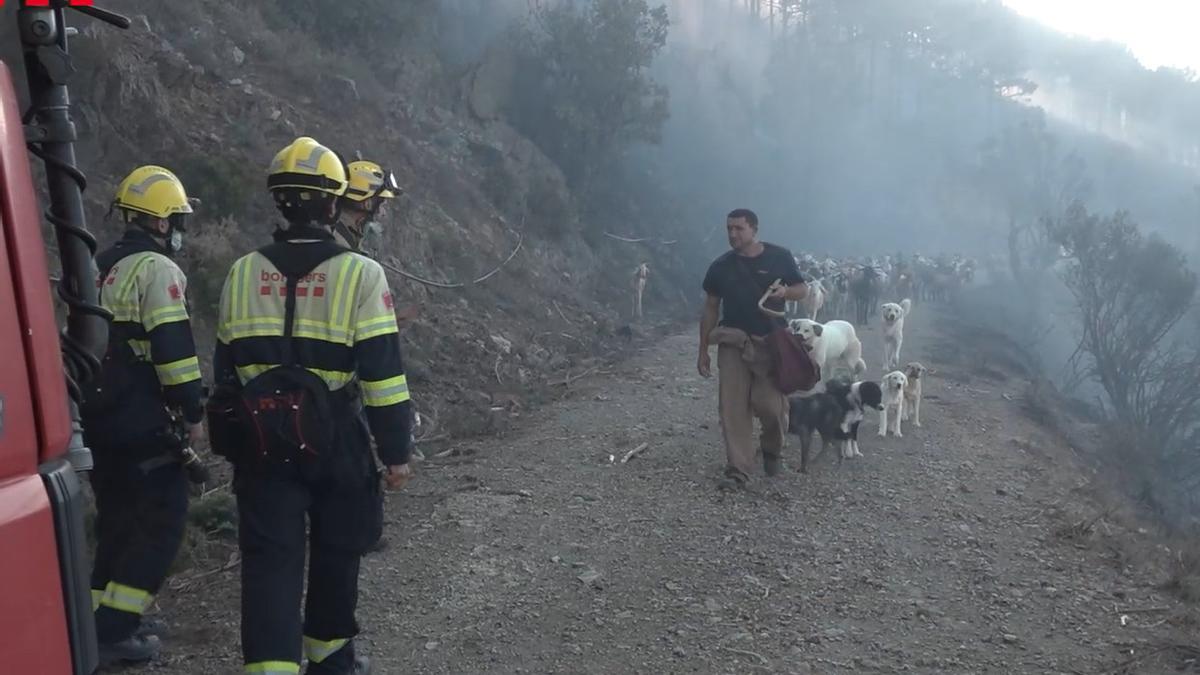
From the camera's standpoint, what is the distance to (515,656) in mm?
5023

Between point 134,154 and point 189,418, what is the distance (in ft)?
28.5

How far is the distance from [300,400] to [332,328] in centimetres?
26

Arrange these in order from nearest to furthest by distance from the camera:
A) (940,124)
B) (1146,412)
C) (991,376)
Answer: (991,376) < (1146,412) < (940,124)

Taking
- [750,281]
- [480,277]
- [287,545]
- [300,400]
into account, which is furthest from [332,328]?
[480,277]

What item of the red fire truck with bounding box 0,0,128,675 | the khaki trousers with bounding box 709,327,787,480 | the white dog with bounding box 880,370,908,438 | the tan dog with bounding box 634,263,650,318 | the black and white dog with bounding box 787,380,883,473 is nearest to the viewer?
the red fire truck with bounding box 0,0,128,675

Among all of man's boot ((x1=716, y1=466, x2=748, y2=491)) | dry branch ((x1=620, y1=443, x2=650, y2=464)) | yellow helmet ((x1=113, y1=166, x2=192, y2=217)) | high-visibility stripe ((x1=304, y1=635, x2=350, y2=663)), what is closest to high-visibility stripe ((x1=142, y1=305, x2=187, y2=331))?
yellow helmet ((x1=113, y1=166, x2=192, y2=217))

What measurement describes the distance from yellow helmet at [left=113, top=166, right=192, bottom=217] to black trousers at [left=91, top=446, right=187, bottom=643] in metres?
1.03

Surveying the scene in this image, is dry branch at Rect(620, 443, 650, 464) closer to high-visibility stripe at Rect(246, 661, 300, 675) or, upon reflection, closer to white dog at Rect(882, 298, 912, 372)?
high-visibility stripe at Rect(246, 661, 300, 675)

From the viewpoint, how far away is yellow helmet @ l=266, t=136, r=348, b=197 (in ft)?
11.8

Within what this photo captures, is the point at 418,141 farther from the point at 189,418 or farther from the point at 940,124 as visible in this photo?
the point at 940,124

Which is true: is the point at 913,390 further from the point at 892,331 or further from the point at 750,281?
the point at 750,281

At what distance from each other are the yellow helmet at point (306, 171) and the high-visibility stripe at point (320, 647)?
1.64 meters

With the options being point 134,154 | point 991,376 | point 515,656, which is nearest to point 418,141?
point 134,154

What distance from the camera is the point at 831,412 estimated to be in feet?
28.5
